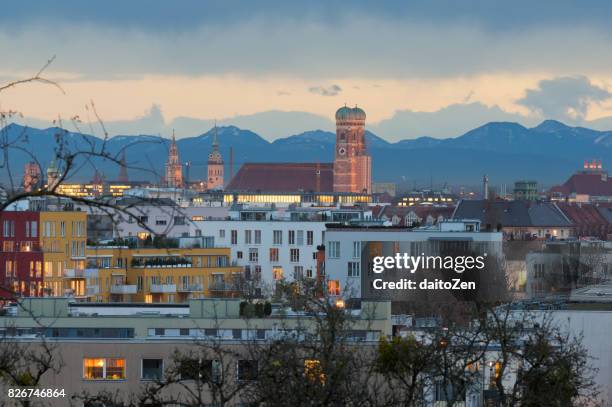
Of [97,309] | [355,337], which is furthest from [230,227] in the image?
[355,337]

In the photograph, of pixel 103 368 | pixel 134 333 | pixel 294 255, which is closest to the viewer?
pixel 103 368

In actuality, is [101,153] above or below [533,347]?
above

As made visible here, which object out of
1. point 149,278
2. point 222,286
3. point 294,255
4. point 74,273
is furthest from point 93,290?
point 294,255

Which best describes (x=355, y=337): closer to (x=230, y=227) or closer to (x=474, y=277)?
(x=474, y=277)

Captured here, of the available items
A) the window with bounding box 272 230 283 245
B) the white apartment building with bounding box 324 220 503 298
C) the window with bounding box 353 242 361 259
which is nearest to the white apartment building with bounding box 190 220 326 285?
the window with bounding box 272 230 283 245

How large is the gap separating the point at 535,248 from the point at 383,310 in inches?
2543

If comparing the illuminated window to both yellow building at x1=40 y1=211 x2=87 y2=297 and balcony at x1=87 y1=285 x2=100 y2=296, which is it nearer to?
yellow building at x1=40 y1=211 x2=87 y2=297

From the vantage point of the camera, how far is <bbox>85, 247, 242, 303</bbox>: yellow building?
7250 cm

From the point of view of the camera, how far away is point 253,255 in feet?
302

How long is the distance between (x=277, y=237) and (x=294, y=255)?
1400 millimetres

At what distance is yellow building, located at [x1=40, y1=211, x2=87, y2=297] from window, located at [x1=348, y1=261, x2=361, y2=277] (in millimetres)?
10382

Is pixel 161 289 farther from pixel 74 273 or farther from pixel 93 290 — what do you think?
pixel 74 273

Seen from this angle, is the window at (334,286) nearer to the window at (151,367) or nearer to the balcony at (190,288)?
the balcony at (190,288)

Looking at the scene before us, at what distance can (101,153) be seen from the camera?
404 inches
